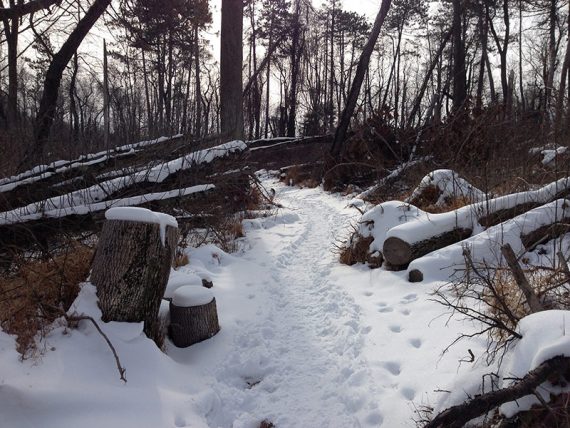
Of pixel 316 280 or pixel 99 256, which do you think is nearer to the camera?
pixel 99 256

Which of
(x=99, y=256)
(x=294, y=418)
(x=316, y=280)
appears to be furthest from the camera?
(x=316, y=280)

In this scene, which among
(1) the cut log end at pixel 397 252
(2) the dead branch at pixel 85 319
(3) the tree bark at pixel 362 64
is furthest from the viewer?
(3) the tree bark at pixel 362 64

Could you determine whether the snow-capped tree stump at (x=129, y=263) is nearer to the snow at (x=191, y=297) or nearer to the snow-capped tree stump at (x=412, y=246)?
the snow at (x=191, y=297)

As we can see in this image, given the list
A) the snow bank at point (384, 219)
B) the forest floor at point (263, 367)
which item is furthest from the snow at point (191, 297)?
the snow bank at point (384, 219)

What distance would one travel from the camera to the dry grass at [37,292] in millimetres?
2512

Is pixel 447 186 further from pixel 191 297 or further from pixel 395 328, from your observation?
pixel 191 297

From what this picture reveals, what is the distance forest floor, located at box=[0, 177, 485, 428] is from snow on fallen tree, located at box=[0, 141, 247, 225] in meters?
1.03

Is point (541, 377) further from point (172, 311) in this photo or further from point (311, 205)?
point (311, 205)

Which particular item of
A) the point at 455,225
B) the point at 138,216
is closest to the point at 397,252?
the point at 455,225

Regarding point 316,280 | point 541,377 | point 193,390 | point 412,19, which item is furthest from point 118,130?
point 412,19

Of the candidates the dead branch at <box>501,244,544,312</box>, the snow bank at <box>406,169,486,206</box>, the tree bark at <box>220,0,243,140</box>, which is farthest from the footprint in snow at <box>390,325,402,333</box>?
the tree bark at <box>220,0,243,140</box>

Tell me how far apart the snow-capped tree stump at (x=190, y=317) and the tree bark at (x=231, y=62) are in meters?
5.75

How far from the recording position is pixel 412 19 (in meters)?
26.3

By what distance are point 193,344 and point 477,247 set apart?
2939mm
